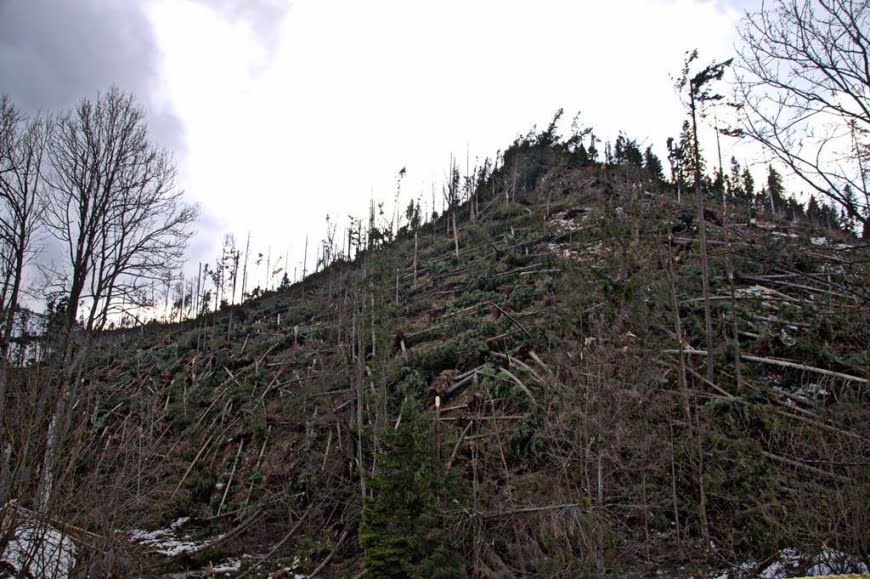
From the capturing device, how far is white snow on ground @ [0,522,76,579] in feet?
16.1

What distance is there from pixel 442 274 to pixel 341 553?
760 inches

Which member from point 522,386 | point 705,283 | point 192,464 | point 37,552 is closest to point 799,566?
point 522,386

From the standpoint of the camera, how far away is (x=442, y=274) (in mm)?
29562

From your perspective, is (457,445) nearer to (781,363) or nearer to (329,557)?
(329,557)

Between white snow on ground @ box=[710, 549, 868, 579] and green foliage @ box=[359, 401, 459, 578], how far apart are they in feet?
14.6

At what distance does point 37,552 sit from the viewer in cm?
502

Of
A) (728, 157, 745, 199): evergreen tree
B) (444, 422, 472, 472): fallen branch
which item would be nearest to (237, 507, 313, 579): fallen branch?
(444, 422, 472, 472): fallen branch

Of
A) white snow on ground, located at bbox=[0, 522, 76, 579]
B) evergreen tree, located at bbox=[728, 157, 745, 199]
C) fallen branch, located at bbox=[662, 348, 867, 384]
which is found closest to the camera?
white snow on ground, located at bbox=[0, 522, 76, 579]

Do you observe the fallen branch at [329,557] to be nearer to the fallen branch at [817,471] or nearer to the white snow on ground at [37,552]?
the white snow on ground at [37,552]

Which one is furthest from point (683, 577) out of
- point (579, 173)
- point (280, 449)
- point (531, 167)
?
point (531, 167)

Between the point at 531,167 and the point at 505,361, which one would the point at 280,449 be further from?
the point at 531,167

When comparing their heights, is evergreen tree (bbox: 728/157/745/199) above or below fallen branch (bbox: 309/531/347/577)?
above

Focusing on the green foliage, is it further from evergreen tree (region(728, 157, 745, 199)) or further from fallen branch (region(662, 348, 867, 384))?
evergreen tree (region(728, 157, 745, 199))

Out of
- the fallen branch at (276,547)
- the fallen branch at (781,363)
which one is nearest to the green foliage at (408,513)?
the fallen branch at (276,547)
